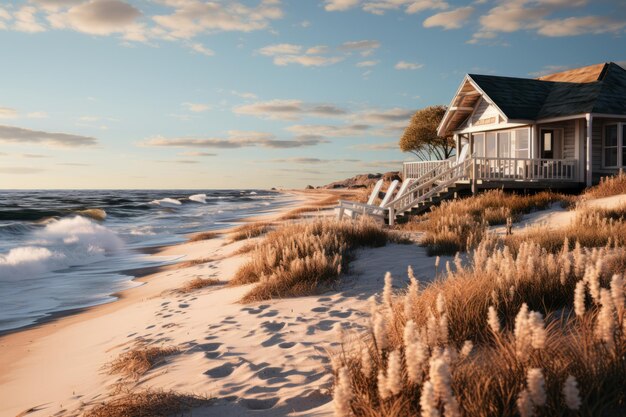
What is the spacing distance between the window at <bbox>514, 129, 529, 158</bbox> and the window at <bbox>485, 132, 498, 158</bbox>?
1697 millimetres

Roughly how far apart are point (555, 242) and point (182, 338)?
244 inches

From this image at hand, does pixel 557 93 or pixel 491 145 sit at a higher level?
pixel 557 93

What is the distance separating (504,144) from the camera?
26734 millimetres

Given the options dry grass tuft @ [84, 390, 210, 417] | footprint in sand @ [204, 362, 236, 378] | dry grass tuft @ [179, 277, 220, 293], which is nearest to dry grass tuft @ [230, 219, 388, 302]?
dry grass tuft @ [179, 277, 220, 293]

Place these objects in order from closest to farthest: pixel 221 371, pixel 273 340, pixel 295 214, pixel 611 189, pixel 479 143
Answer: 1. pixel 221 371
2. pixel 273 340
3. pixel 611 189
4. pixel 295 214
5. pixel 479 143

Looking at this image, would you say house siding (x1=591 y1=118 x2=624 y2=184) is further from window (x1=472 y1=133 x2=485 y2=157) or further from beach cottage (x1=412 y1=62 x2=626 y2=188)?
window (x1=472 y1=133 x2=485 y2=157)

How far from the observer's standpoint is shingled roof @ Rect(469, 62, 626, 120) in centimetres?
2261

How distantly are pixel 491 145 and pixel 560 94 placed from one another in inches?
167

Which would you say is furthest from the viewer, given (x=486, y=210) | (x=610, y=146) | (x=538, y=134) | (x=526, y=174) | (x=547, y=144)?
(x=547, y=144)

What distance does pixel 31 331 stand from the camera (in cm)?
797

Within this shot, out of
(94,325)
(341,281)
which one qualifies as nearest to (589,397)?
(341,281)

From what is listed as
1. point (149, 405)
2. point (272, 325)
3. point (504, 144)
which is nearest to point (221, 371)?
point (149, 405)

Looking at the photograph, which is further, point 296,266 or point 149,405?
point 296,266

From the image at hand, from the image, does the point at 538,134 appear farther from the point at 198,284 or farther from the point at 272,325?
Result: the point at 272,325
